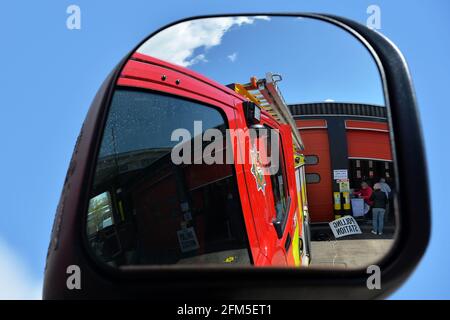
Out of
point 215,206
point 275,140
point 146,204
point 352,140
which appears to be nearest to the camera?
point 146,204

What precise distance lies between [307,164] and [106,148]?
4.30m

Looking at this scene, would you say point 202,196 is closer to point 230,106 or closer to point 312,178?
point 230,106

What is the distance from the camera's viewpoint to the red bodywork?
1389 millimetres

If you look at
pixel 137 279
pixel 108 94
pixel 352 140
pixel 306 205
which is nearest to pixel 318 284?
pixel 137 279

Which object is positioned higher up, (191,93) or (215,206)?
(191,93)

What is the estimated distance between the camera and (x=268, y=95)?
3217 mm

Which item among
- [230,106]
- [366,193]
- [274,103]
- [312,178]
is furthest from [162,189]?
[312,178]

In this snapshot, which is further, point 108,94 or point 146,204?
point 146,204

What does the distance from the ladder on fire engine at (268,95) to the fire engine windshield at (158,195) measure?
94 centimetres

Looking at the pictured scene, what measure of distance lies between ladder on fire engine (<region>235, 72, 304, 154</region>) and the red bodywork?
53cm

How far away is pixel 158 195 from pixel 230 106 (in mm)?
773
